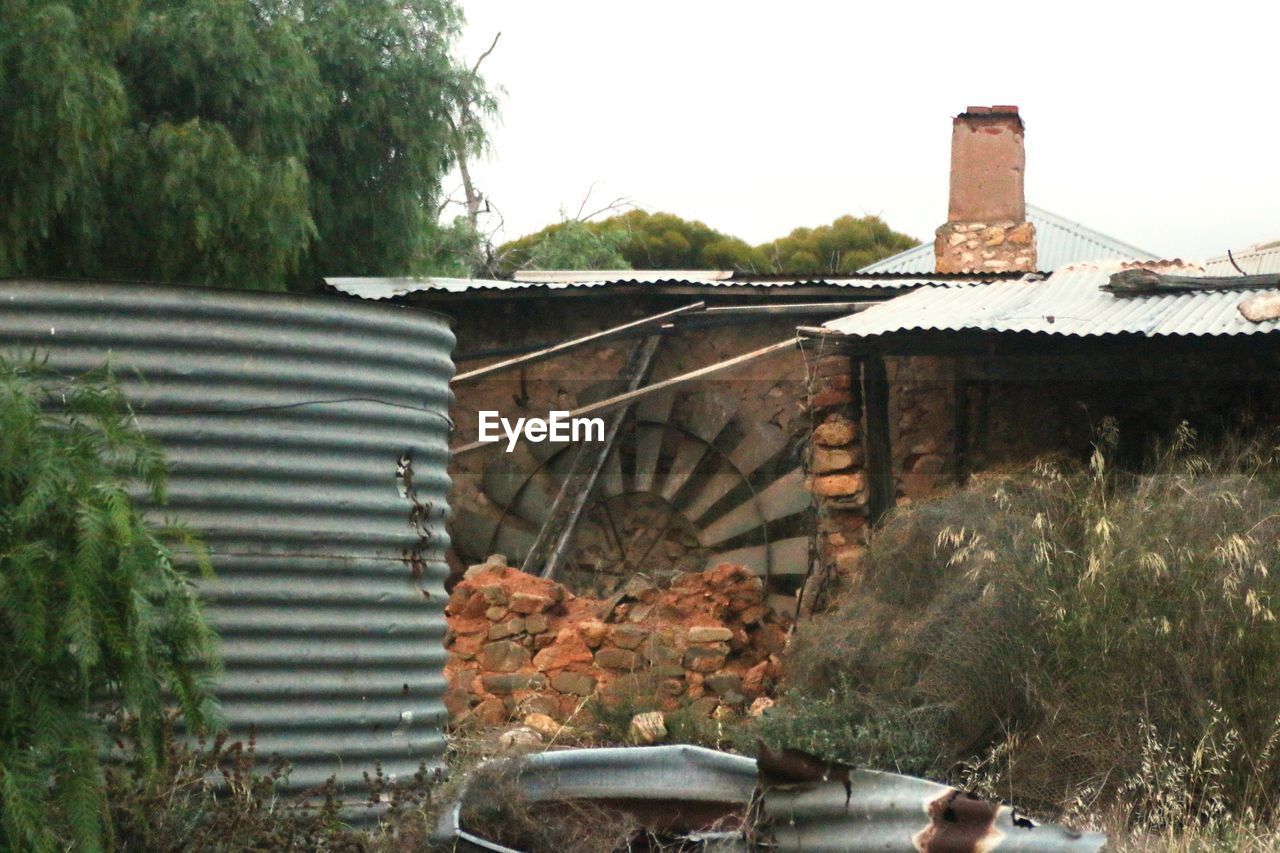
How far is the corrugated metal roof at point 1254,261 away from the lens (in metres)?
15.0

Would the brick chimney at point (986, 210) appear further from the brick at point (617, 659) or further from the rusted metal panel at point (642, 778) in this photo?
the rusted metal panel at point (642, 778)

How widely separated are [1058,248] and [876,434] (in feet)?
44.6

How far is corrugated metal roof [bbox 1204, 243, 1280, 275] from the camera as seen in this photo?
49.2 ft

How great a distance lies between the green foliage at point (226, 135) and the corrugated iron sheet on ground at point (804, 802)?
8274 millimetres

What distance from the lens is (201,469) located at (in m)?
4.17

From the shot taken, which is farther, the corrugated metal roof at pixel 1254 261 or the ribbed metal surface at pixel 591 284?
the corrugated metal roof at pixel 1254 261

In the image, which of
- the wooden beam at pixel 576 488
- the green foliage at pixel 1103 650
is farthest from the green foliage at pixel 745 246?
the green foliage at pixel 1103 650

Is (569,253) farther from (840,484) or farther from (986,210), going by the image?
(840,484)

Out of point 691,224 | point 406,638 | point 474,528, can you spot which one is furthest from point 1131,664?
point 691,224

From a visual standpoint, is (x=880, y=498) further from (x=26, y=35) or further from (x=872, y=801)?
(x=26, y=35)

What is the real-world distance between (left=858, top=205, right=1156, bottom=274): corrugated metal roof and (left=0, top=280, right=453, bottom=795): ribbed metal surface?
54.0 feet

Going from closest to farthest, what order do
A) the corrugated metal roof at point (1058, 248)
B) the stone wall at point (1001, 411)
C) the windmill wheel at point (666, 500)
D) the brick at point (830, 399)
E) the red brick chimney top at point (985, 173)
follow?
the stone wall at point (1001, 411) → the brick at point (830, 399) → the windmill wheel at point (666, 500) → the red brick chimney top at point (985, 173) → the corrugated metal roof at point (1058, 248)

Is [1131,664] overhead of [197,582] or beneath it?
beneath

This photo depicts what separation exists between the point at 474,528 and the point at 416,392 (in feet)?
23.9
